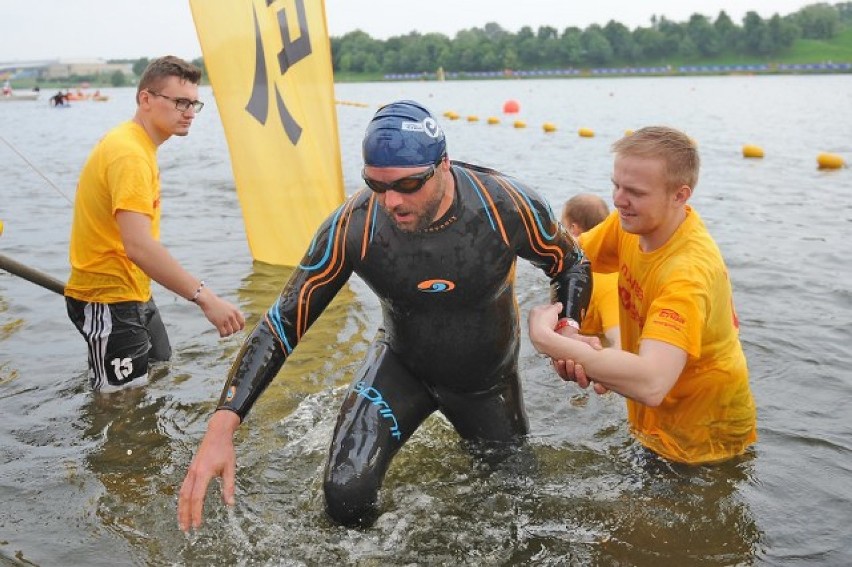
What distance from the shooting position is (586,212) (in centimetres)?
612

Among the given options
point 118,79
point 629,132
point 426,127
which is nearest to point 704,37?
point 118,79

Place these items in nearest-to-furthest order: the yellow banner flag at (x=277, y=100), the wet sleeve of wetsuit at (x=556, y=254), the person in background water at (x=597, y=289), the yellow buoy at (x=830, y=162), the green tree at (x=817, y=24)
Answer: the wet sleeve of wetsuit at (x=556, y=254)
the person in background water at (x=597, y=289)
the yellow banner flag at (x=277, y=100)
the yellow buoy at (x=830, y=162)
the green tree at (x=817, y=24)

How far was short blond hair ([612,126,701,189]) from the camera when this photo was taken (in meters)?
3.61

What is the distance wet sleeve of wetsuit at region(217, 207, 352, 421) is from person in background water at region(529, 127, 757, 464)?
89 centimetres

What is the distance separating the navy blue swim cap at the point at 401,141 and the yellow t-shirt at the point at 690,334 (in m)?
1.13

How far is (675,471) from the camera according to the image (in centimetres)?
418

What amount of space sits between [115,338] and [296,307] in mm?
2007

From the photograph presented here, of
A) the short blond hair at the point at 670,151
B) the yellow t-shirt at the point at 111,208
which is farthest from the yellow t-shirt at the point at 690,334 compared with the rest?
the yellow t-shirt at the point at 111,208

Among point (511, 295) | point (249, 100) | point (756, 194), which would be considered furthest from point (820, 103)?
point (511, 295)

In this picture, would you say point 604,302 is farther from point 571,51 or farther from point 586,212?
point 571,51

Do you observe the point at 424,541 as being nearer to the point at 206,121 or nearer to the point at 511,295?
the point at 511,295

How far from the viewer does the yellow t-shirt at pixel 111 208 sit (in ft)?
15.1

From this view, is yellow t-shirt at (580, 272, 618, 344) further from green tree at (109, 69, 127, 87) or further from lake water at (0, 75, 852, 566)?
green tree at (109, 69, 127, 87)

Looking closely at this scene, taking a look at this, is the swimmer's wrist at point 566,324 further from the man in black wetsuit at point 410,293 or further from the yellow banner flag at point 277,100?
the yellow banner flag at point 277,100
